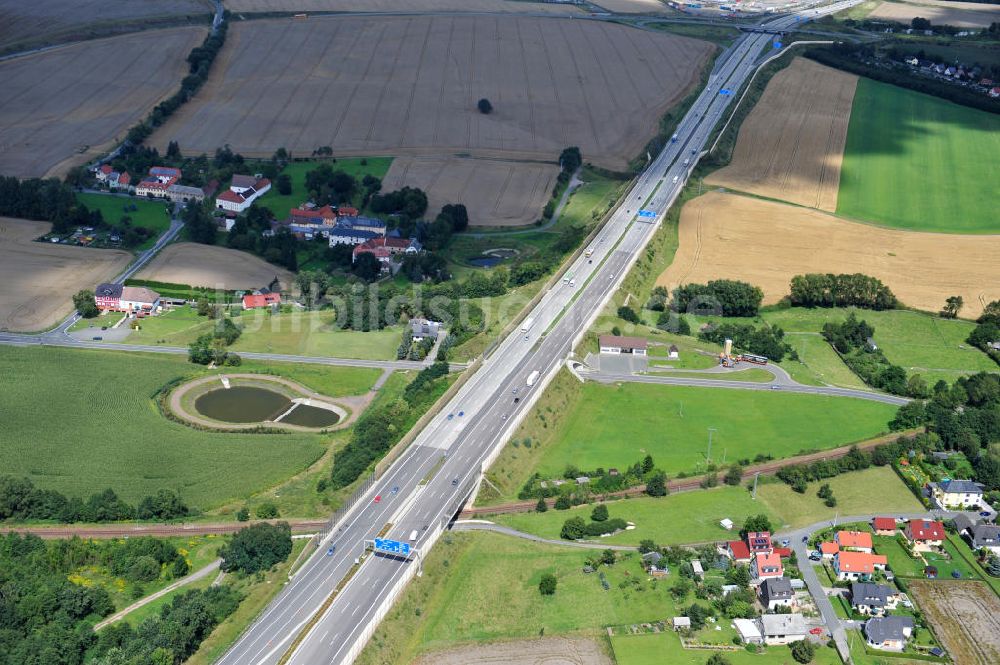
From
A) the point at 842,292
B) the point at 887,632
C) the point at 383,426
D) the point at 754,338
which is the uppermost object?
the point at 842,292

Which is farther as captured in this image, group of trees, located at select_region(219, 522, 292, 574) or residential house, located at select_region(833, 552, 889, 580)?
residential house, located at select_region(833, 552, 889, 580)

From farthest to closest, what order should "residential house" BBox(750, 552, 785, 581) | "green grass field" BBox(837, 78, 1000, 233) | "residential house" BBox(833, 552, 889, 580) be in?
1. "green grass field" BBox(837, 78, 1000, 233)
2. "residential house" BBox(833, 552, 889, 580)
3. "residential house" BBox(750, 552, 785, 581)

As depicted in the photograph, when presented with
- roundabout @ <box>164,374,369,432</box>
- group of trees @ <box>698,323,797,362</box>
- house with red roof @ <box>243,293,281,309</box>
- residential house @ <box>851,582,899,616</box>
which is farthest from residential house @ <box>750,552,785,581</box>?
house with red roof @ <box>243,293,281,309</box>

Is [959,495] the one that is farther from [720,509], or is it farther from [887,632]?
[887,632]

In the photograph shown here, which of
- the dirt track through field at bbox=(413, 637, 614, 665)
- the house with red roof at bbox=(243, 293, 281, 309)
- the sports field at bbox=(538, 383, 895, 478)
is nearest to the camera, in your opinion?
A: the dirt track through field at bbox=(413, 637, 614, 665)

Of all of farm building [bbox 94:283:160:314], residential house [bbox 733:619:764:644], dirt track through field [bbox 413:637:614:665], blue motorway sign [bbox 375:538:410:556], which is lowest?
dirt track through field [bbox 413:637:614:665]

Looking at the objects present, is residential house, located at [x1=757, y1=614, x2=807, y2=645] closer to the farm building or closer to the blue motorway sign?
the blue motorway sign

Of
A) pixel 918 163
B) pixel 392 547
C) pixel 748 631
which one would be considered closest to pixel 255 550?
pixel 392 547

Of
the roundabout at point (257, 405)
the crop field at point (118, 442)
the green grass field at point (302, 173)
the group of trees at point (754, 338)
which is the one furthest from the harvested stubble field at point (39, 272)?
the group of trees at point (754, 338)
